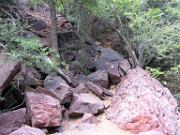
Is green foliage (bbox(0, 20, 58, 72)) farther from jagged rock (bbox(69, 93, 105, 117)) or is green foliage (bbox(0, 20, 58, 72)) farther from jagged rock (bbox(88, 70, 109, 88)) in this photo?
jagged rock (bbox(88, 70, 109, 88))

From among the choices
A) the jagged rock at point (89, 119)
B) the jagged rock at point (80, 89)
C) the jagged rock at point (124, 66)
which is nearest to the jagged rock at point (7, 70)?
the jagged rock at point (89, 119)

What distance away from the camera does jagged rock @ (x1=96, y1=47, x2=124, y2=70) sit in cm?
1503

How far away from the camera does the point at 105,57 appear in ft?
51.2

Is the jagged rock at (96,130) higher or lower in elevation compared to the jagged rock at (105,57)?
lower

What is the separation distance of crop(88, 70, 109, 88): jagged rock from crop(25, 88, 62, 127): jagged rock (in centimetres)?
392

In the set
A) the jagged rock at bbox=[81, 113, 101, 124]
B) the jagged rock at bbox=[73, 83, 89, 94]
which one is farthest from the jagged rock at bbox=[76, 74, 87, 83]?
the jagged rock at bbox=[81, 113, 101, 124]

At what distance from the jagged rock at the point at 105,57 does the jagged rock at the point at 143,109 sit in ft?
9.39

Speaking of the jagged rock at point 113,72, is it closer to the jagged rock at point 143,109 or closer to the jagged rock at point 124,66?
the jagged rock at point 124,66

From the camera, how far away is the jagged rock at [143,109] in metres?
9.52

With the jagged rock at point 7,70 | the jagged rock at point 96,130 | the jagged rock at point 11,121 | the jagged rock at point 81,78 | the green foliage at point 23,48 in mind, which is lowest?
the jagged rock at point 96,130

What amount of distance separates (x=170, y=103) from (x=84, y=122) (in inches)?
138

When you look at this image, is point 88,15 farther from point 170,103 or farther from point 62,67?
point 170,103

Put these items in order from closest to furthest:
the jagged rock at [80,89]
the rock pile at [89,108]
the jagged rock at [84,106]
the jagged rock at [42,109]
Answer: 1. the jagged rock at [42,109]
2. the rock pile at [89,108]
3. the jagged rock at [84,106]
4. the jagged rock at [80,89]

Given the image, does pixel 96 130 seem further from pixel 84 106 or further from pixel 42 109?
pixel 42 109
